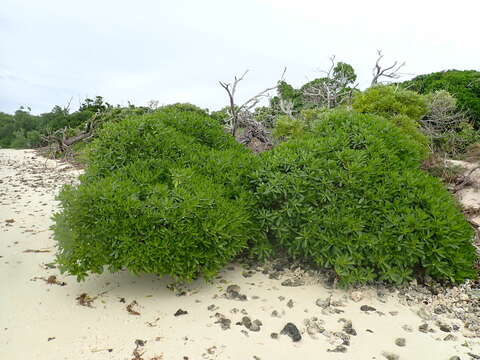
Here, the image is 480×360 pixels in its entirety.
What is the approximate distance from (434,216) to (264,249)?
75.8 inches

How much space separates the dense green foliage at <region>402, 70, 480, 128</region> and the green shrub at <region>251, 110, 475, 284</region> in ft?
31.5

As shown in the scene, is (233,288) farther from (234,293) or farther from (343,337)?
(343,337)

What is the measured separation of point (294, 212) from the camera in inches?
162

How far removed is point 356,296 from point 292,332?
3.26 feet

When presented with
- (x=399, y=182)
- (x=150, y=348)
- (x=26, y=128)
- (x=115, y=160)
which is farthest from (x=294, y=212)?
(x=26, y=128)

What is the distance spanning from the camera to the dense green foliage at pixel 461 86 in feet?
43.5

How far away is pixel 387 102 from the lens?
8258mm

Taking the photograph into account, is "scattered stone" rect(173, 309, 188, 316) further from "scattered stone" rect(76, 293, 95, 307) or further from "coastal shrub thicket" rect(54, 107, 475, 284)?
"scattered stone" rect(76, 293, 95, 307)

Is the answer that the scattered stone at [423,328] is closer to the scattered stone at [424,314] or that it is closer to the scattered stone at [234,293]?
the scattered stone at [424,314]

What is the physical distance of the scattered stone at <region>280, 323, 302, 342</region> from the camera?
318 centimetres

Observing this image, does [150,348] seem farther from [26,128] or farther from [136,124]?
→ [26,128]

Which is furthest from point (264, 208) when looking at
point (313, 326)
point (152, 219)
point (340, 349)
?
point (340, 349)

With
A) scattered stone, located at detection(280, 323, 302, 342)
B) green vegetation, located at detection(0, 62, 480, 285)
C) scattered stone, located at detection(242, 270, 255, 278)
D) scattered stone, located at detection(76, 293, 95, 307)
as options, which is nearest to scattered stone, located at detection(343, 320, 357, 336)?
scattered stone, located at detection(280, 323, 302, 342)

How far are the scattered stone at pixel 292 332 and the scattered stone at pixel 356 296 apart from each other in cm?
89
